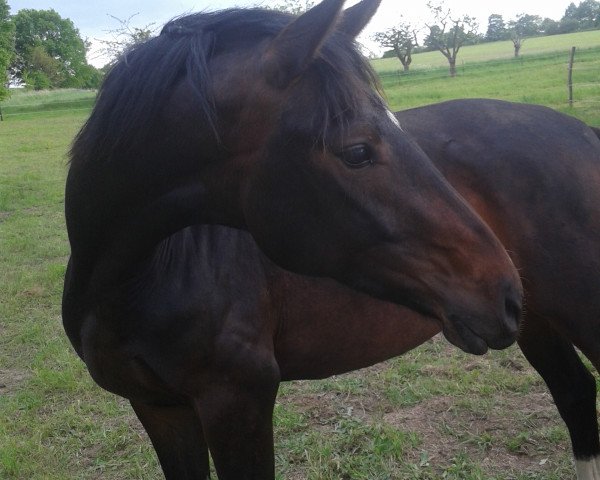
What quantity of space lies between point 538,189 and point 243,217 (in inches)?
50.5

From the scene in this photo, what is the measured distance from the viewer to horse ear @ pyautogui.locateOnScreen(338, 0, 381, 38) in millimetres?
1638

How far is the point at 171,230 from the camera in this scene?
172 cm

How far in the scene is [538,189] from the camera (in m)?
2.32

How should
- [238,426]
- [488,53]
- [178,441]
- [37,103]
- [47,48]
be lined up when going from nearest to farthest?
[238,426]
[178,441]
[37,103]
[488,53]
[47,48]

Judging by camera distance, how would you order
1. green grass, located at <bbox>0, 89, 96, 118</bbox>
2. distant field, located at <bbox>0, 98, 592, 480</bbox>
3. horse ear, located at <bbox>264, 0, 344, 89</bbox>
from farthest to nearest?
green grass, located at <bbox>0, 89, 96, 118</bbox>, distant field, located at <bbox>0, 98, 592, 480</bbox>, horse ear, located at <bbox>264, 0, 344, 89</bbox>

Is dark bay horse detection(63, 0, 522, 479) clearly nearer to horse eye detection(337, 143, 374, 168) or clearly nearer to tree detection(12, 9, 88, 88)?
horse eye detection(337, 143, 374, 168)

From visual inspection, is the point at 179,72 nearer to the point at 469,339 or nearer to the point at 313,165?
the point at 313,165

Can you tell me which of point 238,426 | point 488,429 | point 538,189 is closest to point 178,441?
point 238,426

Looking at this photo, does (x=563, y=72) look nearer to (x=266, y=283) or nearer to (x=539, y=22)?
(x=266, y=283)

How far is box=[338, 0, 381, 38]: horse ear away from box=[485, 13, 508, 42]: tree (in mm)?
74242

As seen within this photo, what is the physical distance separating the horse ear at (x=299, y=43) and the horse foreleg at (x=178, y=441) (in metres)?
1.25

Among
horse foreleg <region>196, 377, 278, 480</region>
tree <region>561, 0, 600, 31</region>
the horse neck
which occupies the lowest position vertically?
tree <region>561, 0, 600, 31</region>

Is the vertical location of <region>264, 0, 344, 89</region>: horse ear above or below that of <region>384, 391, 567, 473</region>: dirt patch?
above

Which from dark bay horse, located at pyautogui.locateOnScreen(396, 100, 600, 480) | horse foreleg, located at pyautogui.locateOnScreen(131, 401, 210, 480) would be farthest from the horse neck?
dark bay horse, located at pyautogui.locateOnScreen(396, 100, 600, 480)
